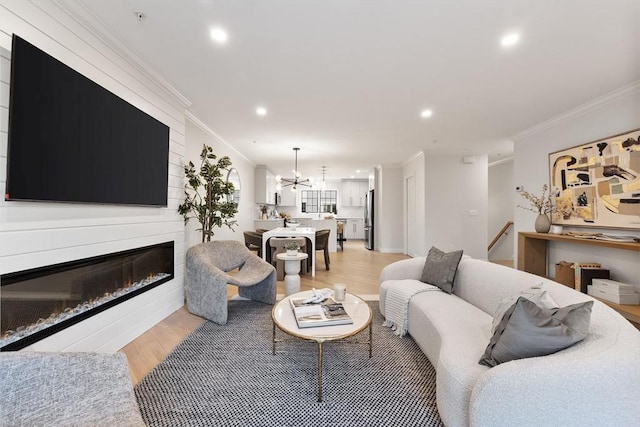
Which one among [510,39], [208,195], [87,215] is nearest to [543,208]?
[510,39]

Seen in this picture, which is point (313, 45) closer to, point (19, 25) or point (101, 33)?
point (101, 33)

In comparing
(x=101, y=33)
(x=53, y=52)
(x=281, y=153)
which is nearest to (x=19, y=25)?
(x=53, y=52)

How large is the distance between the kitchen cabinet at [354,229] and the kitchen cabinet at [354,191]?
0.72 m

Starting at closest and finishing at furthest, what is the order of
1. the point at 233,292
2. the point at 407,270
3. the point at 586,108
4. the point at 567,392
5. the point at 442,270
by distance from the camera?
1. the point at 567,392
2. the point at 442,270
3. the point at 407,270
4. the point at 586,108
5. the point at 233,292

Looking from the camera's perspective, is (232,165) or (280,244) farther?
(232,165)

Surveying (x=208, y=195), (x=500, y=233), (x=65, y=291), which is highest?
(x=208, y=195)

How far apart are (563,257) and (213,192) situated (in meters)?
5.02

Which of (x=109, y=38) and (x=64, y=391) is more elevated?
(x=109, y=38)

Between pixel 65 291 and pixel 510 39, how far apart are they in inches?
154

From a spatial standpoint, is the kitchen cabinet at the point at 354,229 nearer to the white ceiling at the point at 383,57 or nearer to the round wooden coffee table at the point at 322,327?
the white ceiling at the point at 383,57

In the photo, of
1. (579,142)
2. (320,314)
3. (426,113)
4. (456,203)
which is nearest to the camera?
(320,314)

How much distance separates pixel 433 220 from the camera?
20.2 feet

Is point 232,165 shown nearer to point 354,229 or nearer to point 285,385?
point 285,385

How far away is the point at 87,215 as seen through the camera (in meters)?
2.01
